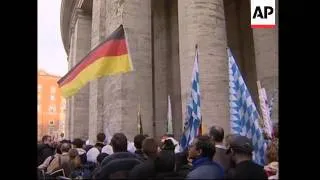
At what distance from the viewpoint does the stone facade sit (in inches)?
546

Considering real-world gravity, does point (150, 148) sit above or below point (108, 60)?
below

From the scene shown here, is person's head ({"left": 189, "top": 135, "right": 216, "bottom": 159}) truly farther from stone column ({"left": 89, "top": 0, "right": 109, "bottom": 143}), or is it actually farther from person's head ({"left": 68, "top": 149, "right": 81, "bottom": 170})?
stone column ({"left": 89, "top": 0, "right": 109, "bottom": 143})

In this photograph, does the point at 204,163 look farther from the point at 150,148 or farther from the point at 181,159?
the point at 181,159

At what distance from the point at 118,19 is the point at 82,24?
1363cm

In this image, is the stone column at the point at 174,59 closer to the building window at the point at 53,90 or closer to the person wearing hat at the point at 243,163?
the person wearing hat at the point at 243,163

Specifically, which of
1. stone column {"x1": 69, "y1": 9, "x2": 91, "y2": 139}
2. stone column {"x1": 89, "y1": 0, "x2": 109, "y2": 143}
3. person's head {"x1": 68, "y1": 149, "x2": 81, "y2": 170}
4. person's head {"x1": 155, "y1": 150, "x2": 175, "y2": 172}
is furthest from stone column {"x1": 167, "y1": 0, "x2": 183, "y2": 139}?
person's head {"x1": 155, "y1": 150, "x2": 175, "y2": 172}

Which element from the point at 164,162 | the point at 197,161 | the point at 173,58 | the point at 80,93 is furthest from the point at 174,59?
the point at 197,161

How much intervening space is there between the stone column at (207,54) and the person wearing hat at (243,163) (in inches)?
331

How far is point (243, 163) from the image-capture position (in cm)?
469

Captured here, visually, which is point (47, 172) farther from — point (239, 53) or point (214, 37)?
point (239, 53)

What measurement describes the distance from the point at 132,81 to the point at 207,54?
355 cm

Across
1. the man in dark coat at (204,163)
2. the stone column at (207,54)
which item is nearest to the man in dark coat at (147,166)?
the man in dark coat at (204,163)
